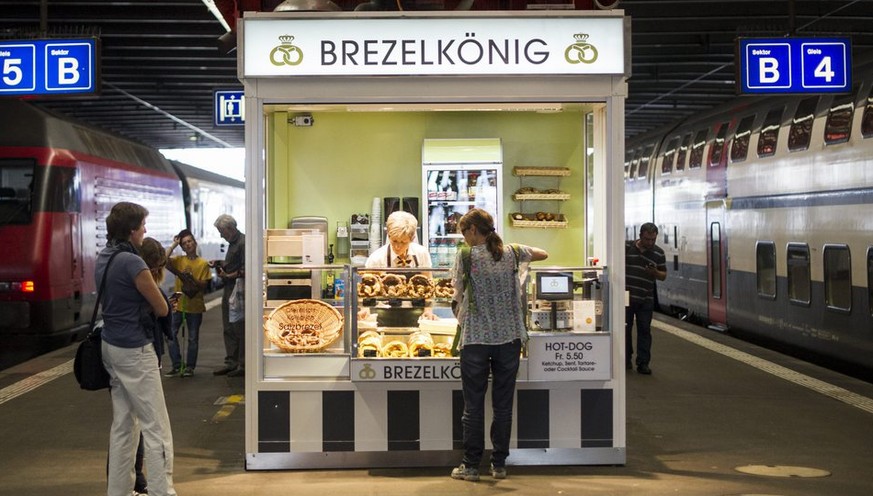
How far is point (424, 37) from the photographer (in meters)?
7.72

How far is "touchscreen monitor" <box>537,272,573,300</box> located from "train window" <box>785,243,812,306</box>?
284 inches

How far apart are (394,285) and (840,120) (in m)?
7.45

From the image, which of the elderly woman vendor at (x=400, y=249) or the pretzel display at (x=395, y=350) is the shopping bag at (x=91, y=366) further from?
the elderly woman vendor at (x=400, y=249)

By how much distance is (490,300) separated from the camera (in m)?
7.35

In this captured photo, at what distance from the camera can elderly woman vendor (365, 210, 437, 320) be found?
881cm

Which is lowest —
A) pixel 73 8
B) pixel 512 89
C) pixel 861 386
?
pixel 861 386

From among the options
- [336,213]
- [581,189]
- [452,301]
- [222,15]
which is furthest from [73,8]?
[452,301]

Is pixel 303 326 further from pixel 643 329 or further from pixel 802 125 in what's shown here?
pixel 802 125

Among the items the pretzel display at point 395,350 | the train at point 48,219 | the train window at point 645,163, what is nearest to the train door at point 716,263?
the train window at point 645,163

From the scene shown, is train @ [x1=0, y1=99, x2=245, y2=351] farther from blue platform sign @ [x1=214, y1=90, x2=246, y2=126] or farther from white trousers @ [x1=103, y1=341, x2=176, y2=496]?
white trousers @ [x1=103, y1=341, x2=176, y2=496]

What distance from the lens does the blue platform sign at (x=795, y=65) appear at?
12.1m

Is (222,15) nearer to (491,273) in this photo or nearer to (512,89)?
(512,89)

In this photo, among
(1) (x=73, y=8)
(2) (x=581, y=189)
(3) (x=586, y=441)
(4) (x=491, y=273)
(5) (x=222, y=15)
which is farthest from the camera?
(1) (x=73, y=8)

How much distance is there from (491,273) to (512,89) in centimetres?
135
